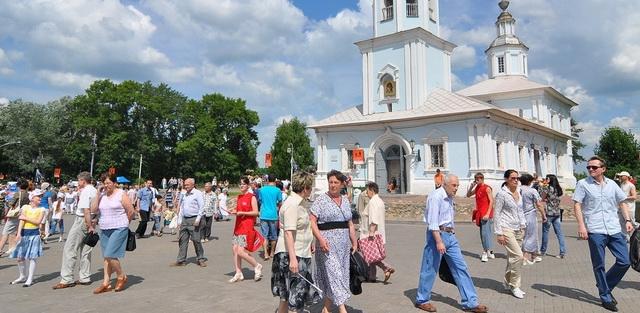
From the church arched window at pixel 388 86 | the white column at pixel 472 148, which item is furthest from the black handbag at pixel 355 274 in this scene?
the church arched window at pixel 388 86

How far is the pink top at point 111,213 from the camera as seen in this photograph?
7.52 metres

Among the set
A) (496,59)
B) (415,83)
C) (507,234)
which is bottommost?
(507,234)

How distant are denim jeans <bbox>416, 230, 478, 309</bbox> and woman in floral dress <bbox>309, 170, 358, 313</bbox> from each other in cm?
140

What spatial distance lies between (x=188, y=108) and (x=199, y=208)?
51404 millimetres

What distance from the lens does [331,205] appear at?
5.41 m

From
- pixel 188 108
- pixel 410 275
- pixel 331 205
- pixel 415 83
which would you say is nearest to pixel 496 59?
pixel 415 83

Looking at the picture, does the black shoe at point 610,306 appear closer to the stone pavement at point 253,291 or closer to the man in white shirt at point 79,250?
the stone pavement at point 253,291

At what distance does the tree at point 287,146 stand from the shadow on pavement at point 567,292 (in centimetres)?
6204

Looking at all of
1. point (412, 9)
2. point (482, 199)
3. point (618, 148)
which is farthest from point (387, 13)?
point (618, 148)

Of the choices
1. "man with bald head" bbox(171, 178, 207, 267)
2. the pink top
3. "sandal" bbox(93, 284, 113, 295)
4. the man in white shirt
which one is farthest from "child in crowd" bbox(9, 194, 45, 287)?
"man with bald head" bbox(171, 178, 207, 267)

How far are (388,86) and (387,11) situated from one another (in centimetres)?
553

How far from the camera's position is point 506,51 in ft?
159

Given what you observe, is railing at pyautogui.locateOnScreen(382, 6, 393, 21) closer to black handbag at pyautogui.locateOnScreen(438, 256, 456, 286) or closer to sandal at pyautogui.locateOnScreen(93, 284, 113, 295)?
A: black handbag at pyautogui.locateOnScreen(438, 256, 456, 286)

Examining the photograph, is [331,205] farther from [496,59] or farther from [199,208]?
[496,59]
